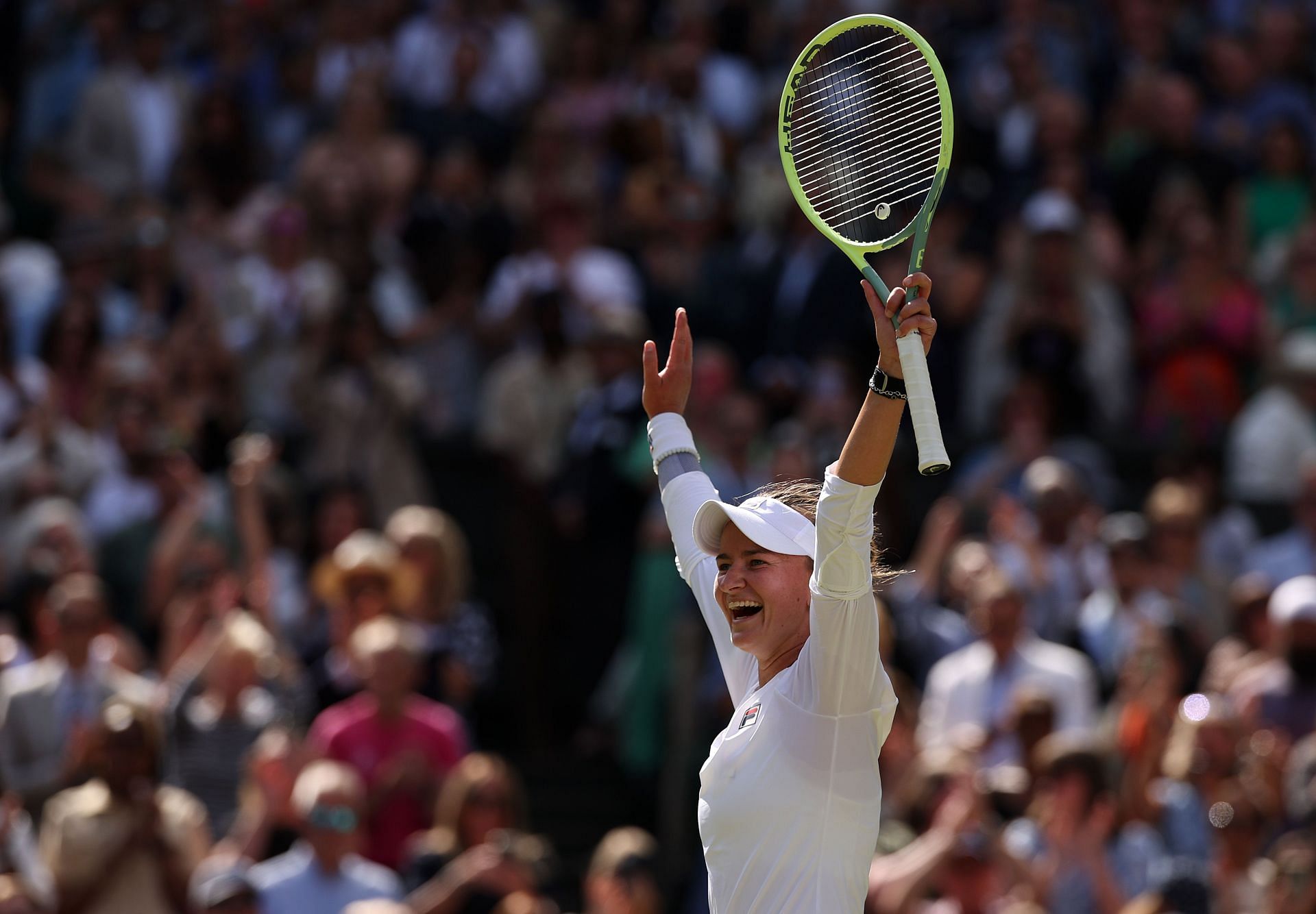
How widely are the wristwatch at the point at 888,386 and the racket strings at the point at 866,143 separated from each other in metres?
0.59

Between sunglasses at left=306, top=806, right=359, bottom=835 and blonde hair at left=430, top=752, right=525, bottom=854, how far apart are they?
43cm

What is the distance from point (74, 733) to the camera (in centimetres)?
870

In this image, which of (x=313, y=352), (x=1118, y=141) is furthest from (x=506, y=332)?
(x=1118, y=141)

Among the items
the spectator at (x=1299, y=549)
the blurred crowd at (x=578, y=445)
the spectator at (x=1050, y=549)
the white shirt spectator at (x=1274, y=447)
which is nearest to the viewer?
the blurred crowd at (x=578, y=445)

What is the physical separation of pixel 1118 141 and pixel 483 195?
12.3 ft

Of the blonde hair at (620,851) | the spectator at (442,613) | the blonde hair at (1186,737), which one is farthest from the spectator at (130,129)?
the blonde hair at (1186,737)

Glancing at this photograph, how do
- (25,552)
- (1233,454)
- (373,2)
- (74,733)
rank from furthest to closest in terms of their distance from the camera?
(373,2), (1233,454), (25,552), (74,733)

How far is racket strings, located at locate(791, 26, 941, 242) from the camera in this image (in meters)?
4.42

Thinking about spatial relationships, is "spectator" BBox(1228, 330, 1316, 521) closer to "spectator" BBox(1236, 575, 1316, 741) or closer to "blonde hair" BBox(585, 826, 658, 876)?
"spectator" BBox(1236, 575, 1316, 741)

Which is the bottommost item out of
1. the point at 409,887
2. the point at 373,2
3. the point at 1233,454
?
the point at 1233,454

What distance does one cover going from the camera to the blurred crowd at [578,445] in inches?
309

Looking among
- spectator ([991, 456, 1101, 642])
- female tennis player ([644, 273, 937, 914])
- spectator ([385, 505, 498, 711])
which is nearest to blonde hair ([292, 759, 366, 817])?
spectator ([385, 505, 498, 711])

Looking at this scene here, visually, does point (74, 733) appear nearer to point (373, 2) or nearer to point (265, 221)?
point (265, 221)

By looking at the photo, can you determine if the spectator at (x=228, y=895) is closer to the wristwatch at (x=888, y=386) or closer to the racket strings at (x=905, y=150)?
Result: the racket strings at (x=905, y=150)
